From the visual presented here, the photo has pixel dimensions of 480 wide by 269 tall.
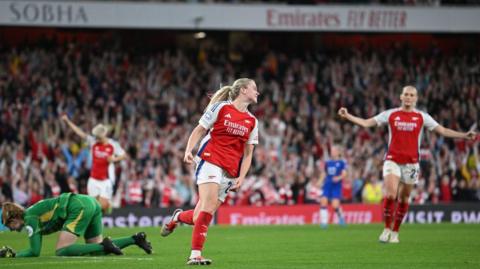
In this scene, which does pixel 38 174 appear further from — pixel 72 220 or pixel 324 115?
pixel 72 220

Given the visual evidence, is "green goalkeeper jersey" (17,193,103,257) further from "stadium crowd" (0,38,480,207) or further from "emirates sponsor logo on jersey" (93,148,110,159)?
"stadium crowd" (0,38,480,207)

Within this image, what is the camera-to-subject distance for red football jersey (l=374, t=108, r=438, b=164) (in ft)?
54.6

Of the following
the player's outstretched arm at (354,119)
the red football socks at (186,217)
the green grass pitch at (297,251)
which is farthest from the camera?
the player's outstretched arm at (354,119)

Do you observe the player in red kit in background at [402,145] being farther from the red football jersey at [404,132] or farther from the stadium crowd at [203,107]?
the stadium crowd at [203,107]

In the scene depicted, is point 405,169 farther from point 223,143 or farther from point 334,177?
point 334,177

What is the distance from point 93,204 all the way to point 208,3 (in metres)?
20.2

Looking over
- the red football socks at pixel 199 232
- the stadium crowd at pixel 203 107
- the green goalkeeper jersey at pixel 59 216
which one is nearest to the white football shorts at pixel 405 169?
the green goalkeeper jersey at pixel 59 216

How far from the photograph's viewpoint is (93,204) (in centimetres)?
1346

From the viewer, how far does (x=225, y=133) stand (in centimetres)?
1219

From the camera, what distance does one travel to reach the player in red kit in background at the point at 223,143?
471 inches

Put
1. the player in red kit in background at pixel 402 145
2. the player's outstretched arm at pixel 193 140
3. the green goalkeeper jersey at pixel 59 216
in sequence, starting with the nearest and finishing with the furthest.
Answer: the player's outstretched arm at pixel 193 140 < the green goalkeeper jersey at pixel 59 216 < the player in red kit in background at pixel 402 145

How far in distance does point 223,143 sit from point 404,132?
5435 mm

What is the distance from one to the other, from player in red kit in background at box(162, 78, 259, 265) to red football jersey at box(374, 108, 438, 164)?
4913 millimetres

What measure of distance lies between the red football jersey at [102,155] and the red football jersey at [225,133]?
32.4 ft
